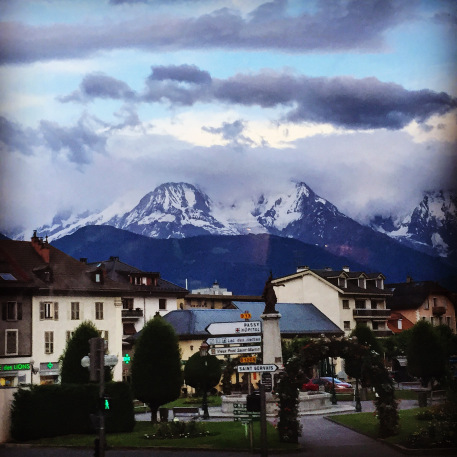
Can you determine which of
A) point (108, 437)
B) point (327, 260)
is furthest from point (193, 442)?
point (327, 260)

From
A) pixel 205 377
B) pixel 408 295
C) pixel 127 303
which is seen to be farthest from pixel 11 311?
pixel 408 295

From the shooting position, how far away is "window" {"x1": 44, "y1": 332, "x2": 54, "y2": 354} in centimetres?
5291

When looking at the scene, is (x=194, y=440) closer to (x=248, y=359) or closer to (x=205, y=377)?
(x=248, y=359)

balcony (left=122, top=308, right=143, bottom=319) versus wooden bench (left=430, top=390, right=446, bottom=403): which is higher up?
balcony (left=122, top=308, right=143, bottom=319)

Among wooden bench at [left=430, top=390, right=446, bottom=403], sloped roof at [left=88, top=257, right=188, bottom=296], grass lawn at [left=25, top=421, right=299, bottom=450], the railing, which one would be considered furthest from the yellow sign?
the railing

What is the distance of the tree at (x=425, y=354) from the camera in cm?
4428

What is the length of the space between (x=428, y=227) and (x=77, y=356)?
108 feet

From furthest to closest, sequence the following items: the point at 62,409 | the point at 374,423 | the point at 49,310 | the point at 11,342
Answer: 1. the point at 49,310
2. the point at 11,342
3. the point at 374,423
4. the point at 62,409

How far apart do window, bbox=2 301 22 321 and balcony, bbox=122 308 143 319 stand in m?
13.9

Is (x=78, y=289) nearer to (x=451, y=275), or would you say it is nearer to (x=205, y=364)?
(x=205, y=364)

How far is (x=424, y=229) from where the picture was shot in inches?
2404

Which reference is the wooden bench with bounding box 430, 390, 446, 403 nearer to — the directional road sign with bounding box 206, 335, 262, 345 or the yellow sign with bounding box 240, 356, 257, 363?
the yellow sign with bounding box 240, 356, 257, 363

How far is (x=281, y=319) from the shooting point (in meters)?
70.1

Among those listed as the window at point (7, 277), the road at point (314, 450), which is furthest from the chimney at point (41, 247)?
the road at point (314, 450)
